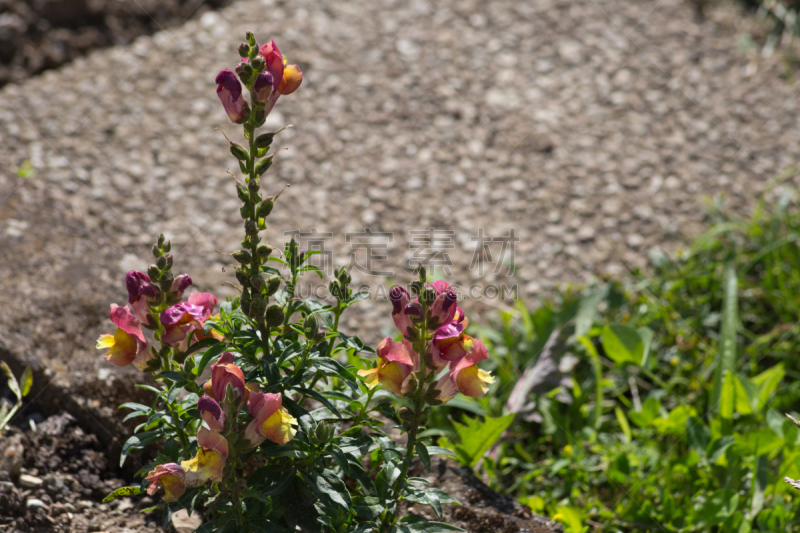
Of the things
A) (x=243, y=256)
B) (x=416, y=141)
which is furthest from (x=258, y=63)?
(x=416, y=141)

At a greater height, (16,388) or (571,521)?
(16,388)

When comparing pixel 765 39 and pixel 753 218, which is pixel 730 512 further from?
pixel 765 39

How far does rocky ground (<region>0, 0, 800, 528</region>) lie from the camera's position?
3.37m

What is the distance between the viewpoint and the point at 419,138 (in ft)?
13.5

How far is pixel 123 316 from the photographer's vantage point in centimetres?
162

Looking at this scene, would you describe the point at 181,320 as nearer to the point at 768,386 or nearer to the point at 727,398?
the point at 727,398

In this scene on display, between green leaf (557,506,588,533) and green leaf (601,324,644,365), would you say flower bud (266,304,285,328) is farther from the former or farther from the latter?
green leaf (601,324,644,365)

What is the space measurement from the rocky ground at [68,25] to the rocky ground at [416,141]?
104 millimetres

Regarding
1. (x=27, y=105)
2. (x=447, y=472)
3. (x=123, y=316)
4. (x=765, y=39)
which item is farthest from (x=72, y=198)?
(x=765, y=39)

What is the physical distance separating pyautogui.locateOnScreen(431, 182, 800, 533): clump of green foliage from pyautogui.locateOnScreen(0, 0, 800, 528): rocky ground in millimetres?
328

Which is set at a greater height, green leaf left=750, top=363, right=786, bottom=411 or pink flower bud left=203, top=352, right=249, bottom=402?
pink flower bud left=203, top=352, right=249, bottom=402

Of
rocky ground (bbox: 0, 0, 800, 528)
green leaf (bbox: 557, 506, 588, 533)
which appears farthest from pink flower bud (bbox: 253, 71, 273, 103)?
green leaf (bbox: 557, 506, 588, 533)

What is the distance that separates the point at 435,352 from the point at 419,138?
8.81 ft

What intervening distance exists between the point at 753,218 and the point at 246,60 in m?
2.98
